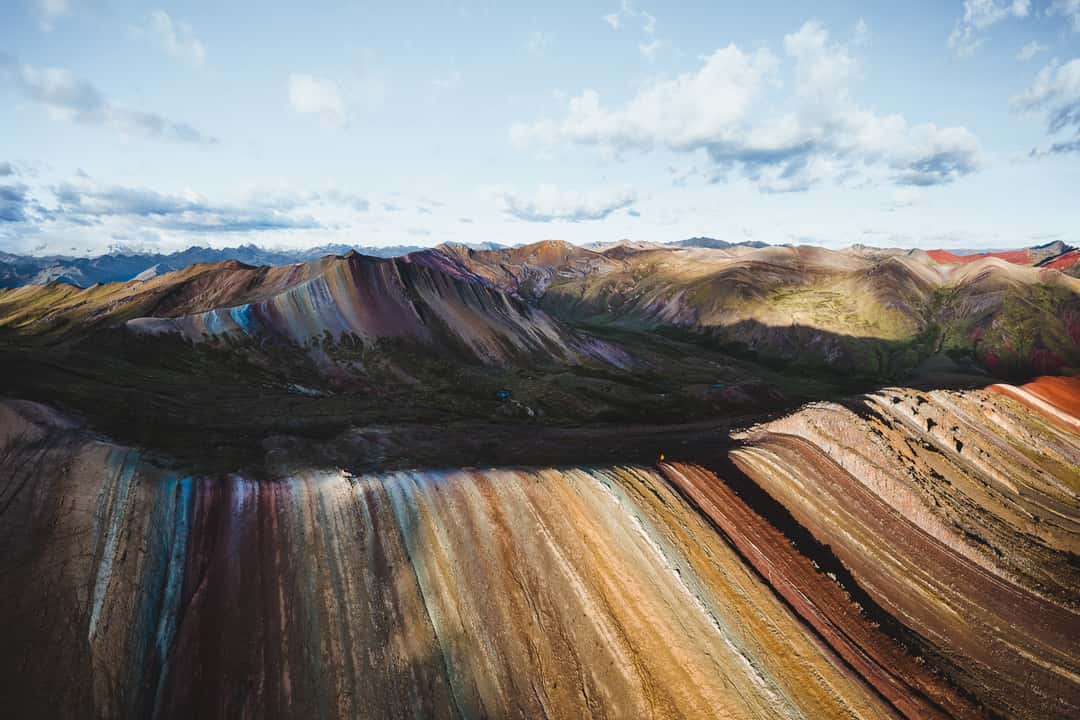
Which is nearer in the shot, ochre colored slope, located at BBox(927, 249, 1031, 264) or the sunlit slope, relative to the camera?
the sunlit slope

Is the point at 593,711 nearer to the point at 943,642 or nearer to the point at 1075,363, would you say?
the point at 943,642

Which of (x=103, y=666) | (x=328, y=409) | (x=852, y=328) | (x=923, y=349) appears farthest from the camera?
(x=852, y=328)

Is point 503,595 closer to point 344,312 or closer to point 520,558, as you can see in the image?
point 520,558

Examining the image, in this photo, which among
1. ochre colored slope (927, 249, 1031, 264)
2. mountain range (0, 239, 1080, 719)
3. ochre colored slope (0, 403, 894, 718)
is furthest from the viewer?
ochre colored slope (927, 249, 1031, 264)

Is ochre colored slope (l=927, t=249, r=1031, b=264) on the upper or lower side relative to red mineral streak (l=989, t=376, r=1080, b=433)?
upper

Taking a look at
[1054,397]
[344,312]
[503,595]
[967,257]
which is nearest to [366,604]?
[503,595]

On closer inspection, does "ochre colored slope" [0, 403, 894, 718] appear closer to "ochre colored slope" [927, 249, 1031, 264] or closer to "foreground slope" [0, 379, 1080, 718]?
"foreground slope" [0, 379, 1080, 718]

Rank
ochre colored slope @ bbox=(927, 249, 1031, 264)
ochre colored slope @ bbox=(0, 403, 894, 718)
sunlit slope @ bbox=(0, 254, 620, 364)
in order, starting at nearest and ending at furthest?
ochre colored slope @ bbox=(0, 403, 894, 718) → sunlit slope @ bbox=(0, 254, 620, 364) → ochre colored slope @ bbox=(927, 249, 1031, 264)

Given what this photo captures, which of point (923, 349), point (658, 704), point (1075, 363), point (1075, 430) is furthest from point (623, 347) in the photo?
point (1075, 363)

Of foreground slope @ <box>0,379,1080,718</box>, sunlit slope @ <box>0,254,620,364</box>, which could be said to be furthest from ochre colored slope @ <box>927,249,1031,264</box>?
foreground slope @ <box>0,379,1080,718</box>

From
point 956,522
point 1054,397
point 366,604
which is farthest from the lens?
point 1054,397

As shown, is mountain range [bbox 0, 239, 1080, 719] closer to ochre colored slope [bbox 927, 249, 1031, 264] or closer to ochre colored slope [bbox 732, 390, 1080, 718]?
ochre colored slope [bbox 732, 390, 1080, 718]
